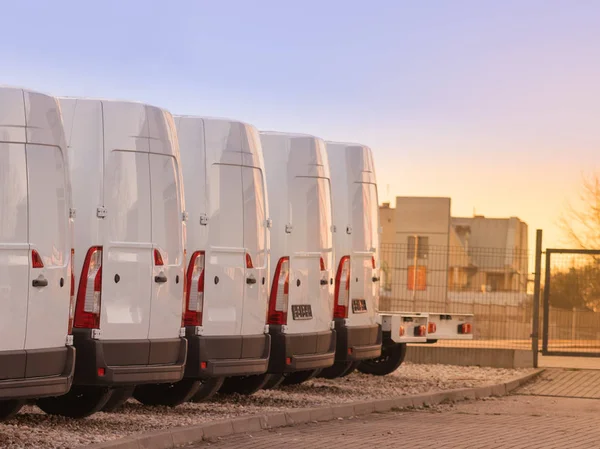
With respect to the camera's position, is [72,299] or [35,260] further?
[72,299]

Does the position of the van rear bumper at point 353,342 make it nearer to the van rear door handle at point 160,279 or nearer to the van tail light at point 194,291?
the van tail light at point 194,291

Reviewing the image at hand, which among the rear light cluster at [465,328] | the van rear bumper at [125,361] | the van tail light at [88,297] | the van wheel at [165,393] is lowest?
the van wheel at [165,393]

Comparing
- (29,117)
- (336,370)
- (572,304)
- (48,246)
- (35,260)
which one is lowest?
(336,370)

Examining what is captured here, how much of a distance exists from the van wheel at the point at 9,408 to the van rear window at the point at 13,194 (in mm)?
1519

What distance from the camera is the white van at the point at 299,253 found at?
15758mm

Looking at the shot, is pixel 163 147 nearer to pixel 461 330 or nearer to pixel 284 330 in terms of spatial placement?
pixel 284 330

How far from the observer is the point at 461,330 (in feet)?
73.2

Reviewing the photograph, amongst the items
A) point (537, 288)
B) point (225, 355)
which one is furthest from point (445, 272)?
point (225, 355)

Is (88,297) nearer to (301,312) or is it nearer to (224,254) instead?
(224,254)

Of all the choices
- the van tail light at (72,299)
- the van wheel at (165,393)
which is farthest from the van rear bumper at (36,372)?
the van wheel at (165,393)

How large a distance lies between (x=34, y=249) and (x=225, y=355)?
3758mm

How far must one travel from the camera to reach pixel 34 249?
427 inches

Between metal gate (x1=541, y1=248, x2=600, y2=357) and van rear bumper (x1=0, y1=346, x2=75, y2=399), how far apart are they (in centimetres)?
1564

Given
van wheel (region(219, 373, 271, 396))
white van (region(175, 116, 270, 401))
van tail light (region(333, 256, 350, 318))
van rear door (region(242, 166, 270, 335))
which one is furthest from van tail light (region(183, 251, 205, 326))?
van tail light (region(333, 256, 350, 318))
